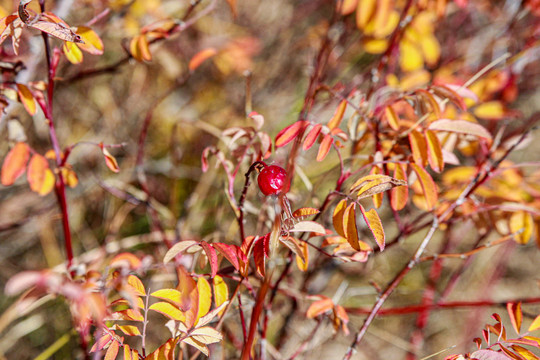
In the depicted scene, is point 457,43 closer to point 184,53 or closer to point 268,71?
point 268,71

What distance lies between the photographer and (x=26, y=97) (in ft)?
2.61

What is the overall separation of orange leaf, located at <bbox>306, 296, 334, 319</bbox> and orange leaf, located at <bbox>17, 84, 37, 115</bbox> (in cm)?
62

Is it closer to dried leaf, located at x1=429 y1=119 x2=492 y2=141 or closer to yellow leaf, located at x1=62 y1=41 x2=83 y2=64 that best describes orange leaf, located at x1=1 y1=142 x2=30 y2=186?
yellow leaf, located at x1=62 y1=41 x2=83 y2=64

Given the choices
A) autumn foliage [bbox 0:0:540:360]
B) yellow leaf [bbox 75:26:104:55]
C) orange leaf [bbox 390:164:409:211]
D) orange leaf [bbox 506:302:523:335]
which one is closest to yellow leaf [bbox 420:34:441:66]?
autumn foliage [bbox 0:0:540:360]

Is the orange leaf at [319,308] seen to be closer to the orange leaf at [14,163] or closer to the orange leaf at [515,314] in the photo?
the orange leaf at [515,314]

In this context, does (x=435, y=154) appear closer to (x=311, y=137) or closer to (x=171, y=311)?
(x=311, y=137)

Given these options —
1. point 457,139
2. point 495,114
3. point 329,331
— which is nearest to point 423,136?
point 457,139

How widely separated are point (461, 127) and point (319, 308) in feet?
1.37

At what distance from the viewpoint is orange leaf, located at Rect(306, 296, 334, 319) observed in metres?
0.80

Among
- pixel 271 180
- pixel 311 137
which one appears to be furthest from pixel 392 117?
pixel 271 180

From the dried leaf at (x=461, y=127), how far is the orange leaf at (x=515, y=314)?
0.98 feet

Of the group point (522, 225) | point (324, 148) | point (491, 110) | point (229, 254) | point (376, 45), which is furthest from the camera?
point (376, 45)

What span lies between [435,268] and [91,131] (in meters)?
1.38

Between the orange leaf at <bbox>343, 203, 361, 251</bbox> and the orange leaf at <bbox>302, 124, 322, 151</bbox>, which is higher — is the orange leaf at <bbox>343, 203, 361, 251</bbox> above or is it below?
below
